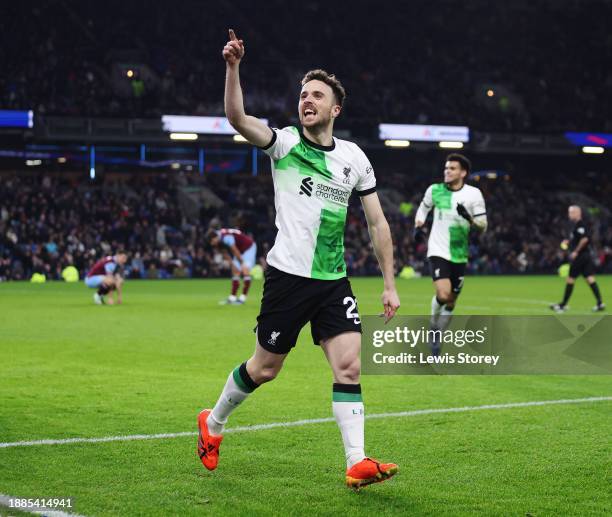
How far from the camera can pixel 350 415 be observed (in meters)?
5.57

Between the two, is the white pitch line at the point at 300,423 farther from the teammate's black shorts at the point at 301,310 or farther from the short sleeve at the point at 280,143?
the short sleeve at the point at 280,143

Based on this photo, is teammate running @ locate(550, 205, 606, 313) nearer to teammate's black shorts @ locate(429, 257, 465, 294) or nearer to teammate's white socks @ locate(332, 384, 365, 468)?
teammate's black shorts @ locate(429, 257, 465, 294)

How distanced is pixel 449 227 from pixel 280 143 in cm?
680

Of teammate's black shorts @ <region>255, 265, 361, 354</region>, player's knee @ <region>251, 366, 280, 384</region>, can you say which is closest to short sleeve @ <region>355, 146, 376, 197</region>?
teammate's black shorts @ <region>255, 265, 361, 354</region>

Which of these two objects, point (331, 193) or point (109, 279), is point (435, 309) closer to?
point (331, 193)

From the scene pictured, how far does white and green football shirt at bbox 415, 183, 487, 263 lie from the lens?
12.1 metres

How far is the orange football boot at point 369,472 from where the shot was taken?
5273 millimetres

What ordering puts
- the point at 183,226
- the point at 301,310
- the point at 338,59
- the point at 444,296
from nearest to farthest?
the point at 301,310, the point at 444,296, the point at 183,226, the point at 338,59

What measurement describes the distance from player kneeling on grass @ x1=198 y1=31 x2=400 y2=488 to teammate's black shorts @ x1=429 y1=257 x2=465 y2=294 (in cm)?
634

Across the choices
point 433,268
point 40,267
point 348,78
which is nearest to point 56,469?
point 433,268

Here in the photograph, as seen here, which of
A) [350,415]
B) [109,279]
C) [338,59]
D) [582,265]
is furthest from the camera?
[338,59]

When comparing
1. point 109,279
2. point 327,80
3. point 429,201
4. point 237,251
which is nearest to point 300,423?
point 327,80

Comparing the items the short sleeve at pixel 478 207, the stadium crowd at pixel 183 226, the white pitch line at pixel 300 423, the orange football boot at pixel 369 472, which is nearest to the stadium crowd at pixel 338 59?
the stadium crowd at pixel 183 226

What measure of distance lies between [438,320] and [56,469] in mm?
7282
